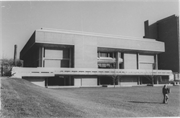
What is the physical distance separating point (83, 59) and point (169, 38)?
36.6 meters

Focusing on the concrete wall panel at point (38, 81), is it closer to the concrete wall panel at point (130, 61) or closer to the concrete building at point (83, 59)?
the concrete building at point (83, 59)

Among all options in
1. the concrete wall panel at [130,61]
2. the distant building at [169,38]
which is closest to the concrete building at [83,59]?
the concrete wall panel at [130,61]

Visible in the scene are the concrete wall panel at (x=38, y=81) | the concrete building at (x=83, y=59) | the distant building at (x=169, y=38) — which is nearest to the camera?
the concrete wall panel at (x=38, y=81)

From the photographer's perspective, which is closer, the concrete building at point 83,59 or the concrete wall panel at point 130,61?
the concrete building at point 83,59

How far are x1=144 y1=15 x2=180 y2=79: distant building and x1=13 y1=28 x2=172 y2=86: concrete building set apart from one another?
10.1 metres

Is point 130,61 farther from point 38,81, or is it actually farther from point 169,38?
point 38,81

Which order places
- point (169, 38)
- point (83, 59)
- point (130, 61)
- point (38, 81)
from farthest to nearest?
point (169, 38) → point (130, 61) → point (83, 59) → point (38, 81)

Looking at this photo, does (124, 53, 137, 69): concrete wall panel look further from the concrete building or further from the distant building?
the distant building

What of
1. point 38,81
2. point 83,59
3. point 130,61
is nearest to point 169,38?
point 130,61

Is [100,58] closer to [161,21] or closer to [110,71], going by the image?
[110,71]

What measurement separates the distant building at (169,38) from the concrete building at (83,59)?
1011cm

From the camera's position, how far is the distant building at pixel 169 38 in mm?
62094

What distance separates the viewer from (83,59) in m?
47.7

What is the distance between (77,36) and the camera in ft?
156
